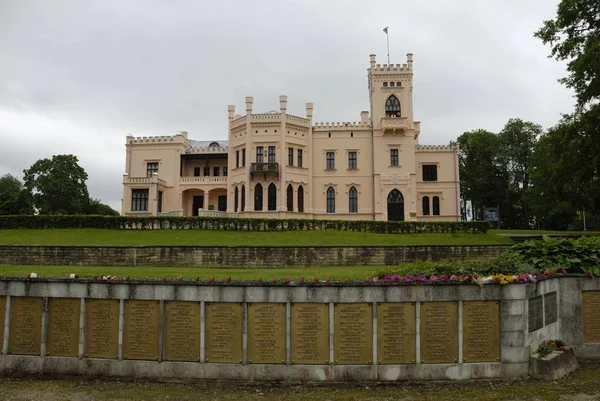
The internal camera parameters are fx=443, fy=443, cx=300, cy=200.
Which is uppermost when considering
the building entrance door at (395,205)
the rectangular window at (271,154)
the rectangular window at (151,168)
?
the rectangular window at (271,154)

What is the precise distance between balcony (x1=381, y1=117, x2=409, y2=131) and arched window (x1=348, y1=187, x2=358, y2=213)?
7.17m

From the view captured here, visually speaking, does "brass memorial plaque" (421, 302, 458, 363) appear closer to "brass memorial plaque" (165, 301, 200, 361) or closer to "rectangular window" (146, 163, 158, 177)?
"brass memorial plaque" (165, 301, 200, 361)

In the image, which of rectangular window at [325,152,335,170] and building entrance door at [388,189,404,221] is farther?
rectangular window at [325,152,335,170]

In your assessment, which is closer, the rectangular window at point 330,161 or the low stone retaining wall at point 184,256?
the low stone retaining wall at point 184,256

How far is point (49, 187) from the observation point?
185 ft

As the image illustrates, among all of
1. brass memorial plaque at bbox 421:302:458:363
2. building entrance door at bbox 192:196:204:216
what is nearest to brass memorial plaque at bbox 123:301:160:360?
brass memorial plaque at bbox 421:302:458:363

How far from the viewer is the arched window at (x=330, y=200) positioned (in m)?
45.8

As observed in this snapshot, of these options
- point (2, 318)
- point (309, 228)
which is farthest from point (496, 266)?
point (309, 228)

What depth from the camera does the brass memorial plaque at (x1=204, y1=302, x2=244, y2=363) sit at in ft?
Answer: 25.5

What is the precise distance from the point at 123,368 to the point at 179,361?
105cm

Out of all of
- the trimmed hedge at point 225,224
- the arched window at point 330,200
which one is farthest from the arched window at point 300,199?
the trimmed hedge at point 225,224

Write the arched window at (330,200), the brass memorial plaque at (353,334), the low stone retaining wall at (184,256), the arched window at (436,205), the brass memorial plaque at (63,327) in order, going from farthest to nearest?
the arched window at (436,205), the arched window at (330,200), the low stone retaining wall at (184,256), the brass memorial plaque at (63,327), the brass memorial plaque at (353,334)

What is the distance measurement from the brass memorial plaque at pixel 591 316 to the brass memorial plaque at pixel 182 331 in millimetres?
7845

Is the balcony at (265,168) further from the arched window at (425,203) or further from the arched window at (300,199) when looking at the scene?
the arched window at (425,203)
